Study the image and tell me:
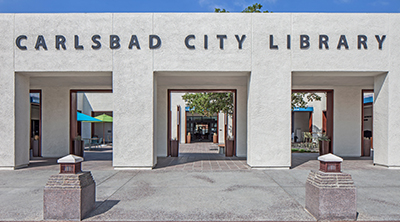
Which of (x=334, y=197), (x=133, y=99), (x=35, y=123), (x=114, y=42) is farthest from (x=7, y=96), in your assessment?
(x=35, y=123)

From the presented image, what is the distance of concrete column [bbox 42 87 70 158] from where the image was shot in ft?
42.7

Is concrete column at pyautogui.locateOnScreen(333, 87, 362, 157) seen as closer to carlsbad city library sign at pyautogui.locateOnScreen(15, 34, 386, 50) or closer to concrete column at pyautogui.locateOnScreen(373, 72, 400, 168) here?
concrete column at pyautogui.locateOnScreen(373, 72, 400, 168)

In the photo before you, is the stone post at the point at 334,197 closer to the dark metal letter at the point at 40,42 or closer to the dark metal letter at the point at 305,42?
the dark metal letter at the point at 305,42

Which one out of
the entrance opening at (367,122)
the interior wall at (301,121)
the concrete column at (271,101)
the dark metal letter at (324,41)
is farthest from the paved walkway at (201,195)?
the interior wall at (301,121)

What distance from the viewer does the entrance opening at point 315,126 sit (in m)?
13.4

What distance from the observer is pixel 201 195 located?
233 inches

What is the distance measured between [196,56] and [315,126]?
18.8m

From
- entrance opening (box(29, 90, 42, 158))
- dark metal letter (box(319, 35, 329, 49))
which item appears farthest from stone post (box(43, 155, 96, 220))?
entrance opening (box(29, 90, 42, 158))

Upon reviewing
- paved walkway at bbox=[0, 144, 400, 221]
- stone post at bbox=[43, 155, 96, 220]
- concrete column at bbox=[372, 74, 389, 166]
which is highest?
concrete column at bbox=[372, 74, 389, 166]

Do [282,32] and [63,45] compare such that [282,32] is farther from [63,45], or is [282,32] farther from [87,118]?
[87,118]

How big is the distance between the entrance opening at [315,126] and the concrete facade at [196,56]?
13.5 feet

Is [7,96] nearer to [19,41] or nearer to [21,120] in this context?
[21,120]

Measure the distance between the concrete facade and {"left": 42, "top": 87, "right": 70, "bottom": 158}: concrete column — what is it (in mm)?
3895

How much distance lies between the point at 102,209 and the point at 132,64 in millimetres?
5422
